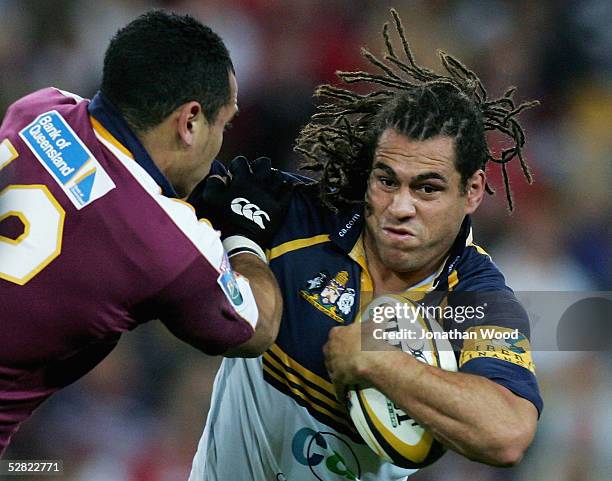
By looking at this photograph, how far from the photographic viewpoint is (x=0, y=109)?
6.49 metres

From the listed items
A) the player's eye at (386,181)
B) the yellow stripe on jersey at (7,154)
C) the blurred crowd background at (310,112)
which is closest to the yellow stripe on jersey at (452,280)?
the player's eye at (386,181)

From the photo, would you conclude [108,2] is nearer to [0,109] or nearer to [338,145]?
[0,109]

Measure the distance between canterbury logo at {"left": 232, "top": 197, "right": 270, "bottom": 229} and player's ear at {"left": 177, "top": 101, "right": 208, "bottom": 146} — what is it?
505 millimetres

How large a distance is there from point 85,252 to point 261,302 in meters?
0.67

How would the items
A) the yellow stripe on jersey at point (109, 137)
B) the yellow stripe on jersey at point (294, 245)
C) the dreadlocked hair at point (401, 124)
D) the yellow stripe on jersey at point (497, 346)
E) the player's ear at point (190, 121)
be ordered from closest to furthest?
1. the yellow stripe on jersey at point (109, 137)
2. the player's ear at point (190, 121)
3. the yellow stripe on jersey at point (497, 346)
4. the dreadlocked hair at point (401, 124)
5. the yellow stripe on jersey at point (294, 245)

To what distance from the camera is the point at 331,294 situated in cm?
338

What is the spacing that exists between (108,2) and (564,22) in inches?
132

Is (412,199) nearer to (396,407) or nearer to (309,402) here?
(396,407)

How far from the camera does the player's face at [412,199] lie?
3.24 metres

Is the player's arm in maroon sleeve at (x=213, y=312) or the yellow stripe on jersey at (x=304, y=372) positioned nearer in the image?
the player's arm in maroon sleeve at (x=213, y=312)

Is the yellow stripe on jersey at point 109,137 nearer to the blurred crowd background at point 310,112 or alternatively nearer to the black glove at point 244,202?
the black glove at point 244,202

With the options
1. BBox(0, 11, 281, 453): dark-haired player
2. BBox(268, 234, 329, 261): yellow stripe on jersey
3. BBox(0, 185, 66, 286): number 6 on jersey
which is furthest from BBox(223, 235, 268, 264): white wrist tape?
BBox(0, 185, 66, 286): number 6 on jersey

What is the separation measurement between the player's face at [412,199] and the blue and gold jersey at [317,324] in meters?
0.13

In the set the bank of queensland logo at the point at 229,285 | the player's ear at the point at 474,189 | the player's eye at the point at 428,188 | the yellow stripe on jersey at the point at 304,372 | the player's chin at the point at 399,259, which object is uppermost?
the player's ear at the point at 474,189
